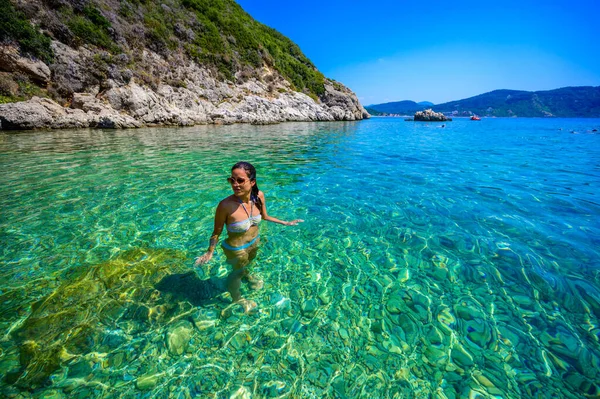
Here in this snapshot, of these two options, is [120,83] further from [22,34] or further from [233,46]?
[233,46]

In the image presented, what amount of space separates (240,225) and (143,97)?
35142 mm

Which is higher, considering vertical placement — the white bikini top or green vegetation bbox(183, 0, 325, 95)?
green vegetation bbox(183, 0, 325, 95)

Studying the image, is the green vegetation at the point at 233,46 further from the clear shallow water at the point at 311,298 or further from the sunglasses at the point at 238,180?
the sunglasses at the point at 238,180

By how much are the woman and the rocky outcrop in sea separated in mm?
30522

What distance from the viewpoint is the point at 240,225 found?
3547 millimetres

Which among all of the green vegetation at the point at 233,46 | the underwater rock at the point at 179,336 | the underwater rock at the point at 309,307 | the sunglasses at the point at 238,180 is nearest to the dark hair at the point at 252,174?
the sunglasses at the point at 238,180

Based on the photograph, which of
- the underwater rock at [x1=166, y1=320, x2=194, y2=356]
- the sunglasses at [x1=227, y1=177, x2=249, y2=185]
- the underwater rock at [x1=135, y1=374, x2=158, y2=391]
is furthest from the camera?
the sunglasses at [x1=227, y1=177, x2=249, y2=185]

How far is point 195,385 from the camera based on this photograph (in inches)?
101

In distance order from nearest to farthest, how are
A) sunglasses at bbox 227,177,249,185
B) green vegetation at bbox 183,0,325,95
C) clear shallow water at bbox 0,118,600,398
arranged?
clear shallow water at bbox 0,118,600,398
sunglasses at bbox 227,177,249,185
green vegetation at bbox 183,0,325,95

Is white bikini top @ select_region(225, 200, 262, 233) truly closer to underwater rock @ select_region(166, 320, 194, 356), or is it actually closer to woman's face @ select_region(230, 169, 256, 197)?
woman's face @ select_region(230, 169, 256, 197)

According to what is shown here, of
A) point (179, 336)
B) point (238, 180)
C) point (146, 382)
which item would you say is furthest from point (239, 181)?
point (146, 382)

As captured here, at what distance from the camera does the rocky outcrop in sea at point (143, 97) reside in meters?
24.0

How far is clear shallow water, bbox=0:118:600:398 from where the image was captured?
8.68 ft

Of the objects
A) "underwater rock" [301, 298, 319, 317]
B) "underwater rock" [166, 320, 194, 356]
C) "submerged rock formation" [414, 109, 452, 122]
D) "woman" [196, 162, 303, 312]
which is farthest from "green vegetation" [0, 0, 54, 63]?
"submerged rock formation" [414, 109, 452, 122]
